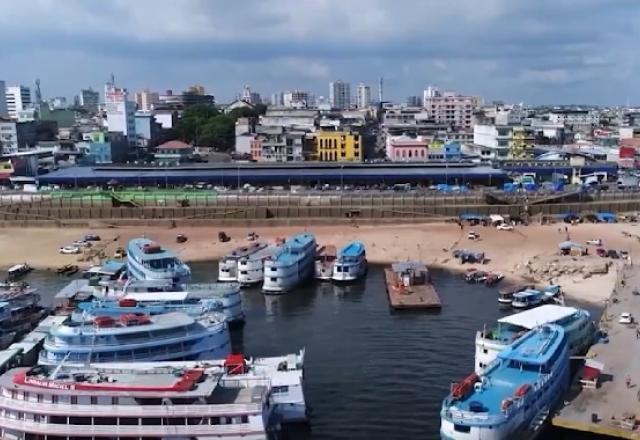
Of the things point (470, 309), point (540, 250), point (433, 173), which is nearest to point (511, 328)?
point (470, 309)

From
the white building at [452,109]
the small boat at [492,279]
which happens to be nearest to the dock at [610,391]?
the small boat at [492,279]

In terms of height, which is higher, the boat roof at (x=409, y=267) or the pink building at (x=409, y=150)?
the pink building at (x=409, y=150)

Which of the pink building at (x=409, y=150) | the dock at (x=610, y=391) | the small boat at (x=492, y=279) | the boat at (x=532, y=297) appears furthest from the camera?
the pink building at (x=409, y=150)

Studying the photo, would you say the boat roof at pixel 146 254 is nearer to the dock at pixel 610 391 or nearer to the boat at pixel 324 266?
the boat at pixel 324 266

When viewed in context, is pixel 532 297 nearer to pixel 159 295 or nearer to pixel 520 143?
pixel 159 295

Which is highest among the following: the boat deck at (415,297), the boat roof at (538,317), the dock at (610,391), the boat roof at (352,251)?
the boat roof at (352,251)

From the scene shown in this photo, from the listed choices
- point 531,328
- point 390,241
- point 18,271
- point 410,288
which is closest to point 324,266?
point 410,288
